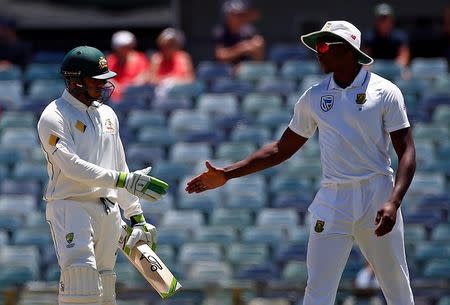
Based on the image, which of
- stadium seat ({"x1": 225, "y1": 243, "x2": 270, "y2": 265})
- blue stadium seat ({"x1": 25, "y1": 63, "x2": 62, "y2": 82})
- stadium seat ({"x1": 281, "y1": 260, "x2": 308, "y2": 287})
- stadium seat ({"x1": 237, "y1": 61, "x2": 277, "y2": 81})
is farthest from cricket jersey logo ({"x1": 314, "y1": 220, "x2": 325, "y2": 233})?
blue stadium seat ({"x1": 25, "y1": 63, "x2": 62, "y2": 82})

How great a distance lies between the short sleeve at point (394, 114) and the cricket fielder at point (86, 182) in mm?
Answer: 1356

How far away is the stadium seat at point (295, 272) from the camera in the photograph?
1079 cm

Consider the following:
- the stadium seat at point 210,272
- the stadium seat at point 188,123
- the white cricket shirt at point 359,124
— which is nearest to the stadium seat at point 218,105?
the stadium seat at point 188,123

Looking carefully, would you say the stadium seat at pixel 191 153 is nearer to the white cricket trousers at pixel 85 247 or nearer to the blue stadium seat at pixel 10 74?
the blue stadium seat at pixel 10 74

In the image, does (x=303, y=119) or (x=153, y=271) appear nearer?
(x=303, y=119)

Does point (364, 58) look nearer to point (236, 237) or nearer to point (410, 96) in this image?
point (236, 237)

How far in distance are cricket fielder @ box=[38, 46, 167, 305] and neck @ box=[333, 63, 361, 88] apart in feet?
3.88

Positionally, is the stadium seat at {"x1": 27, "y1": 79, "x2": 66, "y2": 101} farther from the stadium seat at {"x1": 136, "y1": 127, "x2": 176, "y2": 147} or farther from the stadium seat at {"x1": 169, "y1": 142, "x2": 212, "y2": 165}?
the stadium seat at {"x1": 169, "y1": 142, "x2": 212, "y2": 165}

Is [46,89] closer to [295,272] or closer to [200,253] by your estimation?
[200,253]

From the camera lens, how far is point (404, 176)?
6.36 m

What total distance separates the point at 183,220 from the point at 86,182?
15.9 ft

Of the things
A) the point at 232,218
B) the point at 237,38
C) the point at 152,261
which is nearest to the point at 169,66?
the point at 237,38

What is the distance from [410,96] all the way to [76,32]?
227 inches

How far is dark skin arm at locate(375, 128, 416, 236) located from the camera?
20.4 ft
